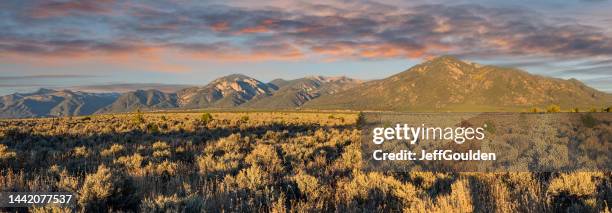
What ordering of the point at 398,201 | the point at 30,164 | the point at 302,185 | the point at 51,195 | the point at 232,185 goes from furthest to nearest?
the point at 30,164, the point at 232,185, the point at 302,185, the point at 398,201, the point at 51,195

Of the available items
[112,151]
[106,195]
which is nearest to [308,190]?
[106,195]

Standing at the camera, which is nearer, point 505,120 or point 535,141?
point 535,141

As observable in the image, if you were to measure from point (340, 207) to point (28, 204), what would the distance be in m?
5.50

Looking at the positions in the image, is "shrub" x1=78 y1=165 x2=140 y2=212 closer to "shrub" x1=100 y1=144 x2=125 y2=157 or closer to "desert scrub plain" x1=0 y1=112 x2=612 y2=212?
"desert scrub plain" x1=0 y1=112 x2=612 y2=212

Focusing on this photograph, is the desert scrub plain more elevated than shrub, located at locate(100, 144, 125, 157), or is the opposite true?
the desert scrub plain

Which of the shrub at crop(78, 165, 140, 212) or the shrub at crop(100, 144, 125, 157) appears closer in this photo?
the shrub at crop(78, 165, 140, 212)

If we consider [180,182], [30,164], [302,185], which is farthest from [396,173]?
[30,164]

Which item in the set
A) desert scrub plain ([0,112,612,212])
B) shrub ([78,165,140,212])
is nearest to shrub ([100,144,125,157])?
desert scrub plain ([0,112,612,212])

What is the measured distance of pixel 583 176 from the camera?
9297mm

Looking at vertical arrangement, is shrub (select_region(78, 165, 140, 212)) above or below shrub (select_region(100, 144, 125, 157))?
above

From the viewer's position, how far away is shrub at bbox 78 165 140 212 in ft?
24.3

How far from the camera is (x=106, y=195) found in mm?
7590

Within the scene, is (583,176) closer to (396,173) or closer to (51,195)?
(396,173)

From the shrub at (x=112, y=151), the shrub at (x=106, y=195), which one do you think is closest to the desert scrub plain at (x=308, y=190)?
the shrub at (x=106, y=195)
